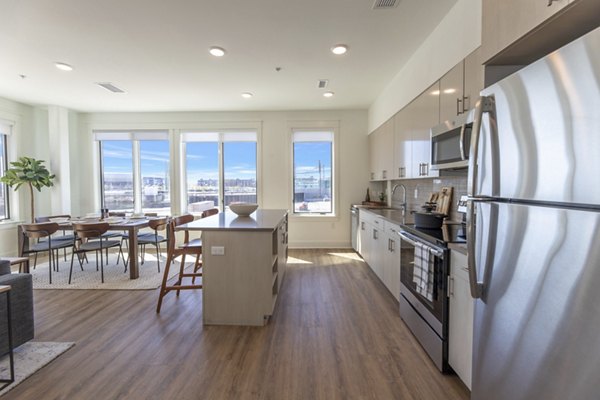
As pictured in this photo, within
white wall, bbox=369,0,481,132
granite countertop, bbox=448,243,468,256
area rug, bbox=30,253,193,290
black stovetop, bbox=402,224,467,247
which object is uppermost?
white wall, bbox=369,0,481,132

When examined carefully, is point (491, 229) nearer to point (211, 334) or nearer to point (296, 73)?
point (211, 334)

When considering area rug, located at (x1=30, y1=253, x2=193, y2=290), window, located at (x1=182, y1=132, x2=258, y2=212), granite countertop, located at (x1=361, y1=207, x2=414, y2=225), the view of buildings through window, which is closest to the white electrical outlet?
area rug, located at (x1=30, y1=253, x2=193, y2=290)

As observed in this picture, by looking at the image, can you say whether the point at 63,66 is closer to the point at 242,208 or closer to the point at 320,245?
the point at 242,208

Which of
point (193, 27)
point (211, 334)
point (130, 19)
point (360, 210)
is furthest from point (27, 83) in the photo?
point (360, 210)

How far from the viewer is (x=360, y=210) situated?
5.08 m

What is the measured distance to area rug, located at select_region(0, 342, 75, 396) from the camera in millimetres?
2054

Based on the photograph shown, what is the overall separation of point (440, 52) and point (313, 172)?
12.2ft

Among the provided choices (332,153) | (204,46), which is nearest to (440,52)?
(204,46)

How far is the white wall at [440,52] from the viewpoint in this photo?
7.37ft

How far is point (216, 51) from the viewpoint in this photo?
3328 mm

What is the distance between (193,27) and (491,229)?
9.95ft

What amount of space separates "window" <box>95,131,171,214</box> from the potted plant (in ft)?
3.85

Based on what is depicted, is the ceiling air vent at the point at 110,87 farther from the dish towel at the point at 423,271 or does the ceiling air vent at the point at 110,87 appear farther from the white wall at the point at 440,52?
the dish towel at the point at 423,271

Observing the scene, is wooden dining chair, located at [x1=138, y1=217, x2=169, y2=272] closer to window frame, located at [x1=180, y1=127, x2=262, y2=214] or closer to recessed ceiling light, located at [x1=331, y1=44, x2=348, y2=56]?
window frame, located at [x1=180, y1=127, x2=262, y2=214]
